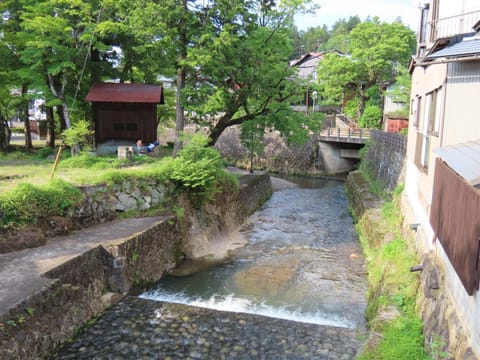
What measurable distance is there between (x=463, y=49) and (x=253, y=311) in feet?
24.2

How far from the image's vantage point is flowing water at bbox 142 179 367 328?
10.2 meters

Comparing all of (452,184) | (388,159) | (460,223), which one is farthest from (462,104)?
(388,159)

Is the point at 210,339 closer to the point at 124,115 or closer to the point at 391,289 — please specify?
the point at 391,289

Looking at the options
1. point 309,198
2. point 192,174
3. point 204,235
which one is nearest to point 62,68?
point 192,174

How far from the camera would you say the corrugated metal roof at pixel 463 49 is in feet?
21.1

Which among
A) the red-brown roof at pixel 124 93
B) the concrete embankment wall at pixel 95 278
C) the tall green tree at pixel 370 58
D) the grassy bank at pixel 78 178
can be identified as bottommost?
the concrete embankment wall at pixel 95 278

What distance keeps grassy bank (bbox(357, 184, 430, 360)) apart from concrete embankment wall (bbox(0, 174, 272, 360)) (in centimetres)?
609

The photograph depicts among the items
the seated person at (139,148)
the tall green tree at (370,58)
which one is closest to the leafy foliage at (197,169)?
the seated person at (139,148)

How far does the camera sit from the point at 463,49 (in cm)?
679

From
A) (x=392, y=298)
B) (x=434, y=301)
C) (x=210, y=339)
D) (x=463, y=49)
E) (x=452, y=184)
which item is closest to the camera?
(x=452, y=184)

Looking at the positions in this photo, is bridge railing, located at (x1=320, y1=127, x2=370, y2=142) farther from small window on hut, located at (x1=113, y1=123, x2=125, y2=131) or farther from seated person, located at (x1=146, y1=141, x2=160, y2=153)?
small window on hut, located at (x1=113, y1=123, x2=125, y2=131)

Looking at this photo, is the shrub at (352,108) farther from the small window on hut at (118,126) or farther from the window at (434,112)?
the window at (434,112)

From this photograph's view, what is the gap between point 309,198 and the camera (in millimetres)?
26828

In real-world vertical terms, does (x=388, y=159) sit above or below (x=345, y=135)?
below
